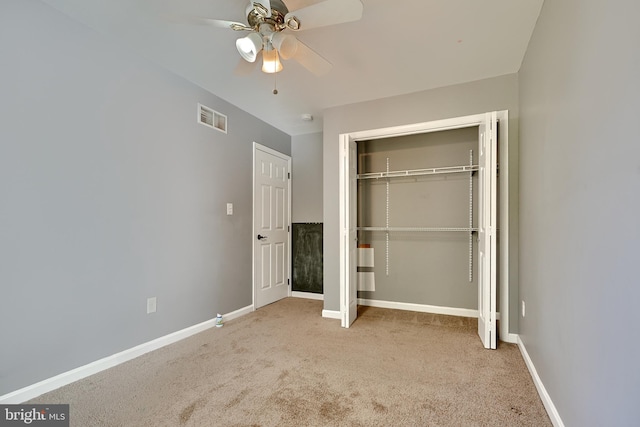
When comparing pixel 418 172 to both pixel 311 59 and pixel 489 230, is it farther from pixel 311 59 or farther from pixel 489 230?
pixel 311 59

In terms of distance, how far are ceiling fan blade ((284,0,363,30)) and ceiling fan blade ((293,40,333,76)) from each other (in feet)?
0.49

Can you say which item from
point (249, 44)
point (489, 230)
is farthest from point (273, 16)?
point (489, 230)

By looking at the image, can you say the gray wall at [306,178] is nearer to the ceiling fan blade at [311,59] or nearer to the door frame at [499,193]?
the door frame at [499,193]

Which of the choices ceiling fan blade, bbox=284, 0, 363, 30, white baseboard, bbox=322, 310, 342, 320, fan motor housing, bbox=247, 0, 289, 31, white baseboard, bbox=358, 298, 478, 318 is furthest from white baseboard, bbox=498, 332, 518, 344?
fan motor housing, bbox=247, 0, 289, 31

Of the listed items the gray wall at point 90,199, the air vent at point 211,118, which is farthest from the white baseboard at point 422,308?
the air vent at point 211,118

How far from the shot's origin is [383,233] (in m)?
3.85

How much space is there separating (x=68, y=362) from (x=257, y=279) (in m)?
2.07

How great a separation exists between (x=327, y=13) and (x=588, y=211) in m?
1.59

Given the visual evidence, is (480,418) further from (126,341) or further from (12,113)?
(12,113)

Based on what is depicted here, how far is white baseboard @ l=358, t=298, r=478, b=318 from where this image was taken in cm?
339

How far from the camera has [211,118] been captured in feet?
10.4

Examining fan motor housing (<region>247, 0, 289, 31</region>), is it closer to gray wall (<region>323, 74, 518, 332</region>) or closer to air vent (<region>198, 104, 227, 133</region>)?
air vent (<region>198, 104, 227, 133</region>)

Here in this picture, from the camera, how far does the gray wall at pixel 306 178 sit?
446cm

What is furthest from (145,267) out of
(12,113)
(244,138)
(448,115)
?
(448,115)
